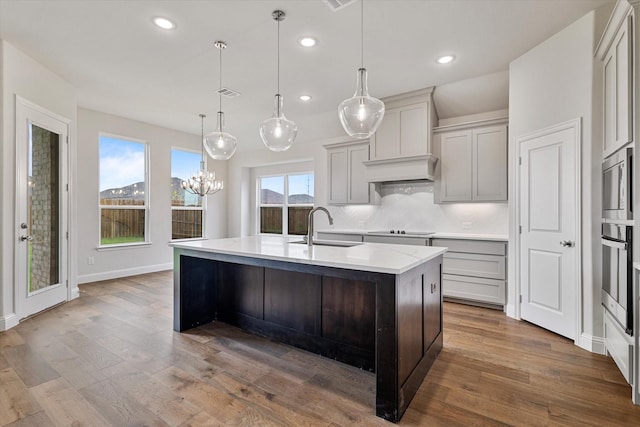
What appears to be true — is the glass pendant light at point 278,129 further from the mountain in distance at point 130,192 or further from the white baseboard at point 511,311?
the mountain in distance at point 130,192

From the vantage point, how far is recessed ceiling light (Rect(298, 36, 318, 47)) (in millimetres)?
3125

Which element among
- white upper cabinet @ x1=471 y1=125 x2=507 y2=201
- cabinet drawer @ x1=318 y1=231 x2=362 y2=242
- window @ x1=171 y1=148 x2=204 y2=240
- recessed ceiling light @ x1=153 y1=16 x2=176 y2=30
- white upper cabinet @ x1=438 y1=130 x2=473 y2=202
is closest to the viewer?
recessed ceiling light @ x1=153 y1=16 x2=176 y2=30

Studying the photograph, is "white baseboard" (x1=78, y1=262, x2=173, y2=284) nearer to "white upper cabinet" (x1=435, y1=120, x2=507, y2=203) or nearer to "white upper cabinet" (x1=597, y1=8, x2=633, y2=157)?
"white upper cabinet" (x1=435, y1=120, x2=507, y2=203)

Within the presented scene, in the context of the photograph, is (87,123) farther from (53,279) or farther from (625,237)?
(625,237)

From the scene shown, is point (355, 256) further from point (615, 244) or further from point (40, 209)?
point (40, 209)

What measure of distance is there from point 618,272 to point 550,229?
3.03ft

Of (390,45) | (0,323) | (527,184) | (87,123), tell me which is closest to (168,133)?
(87,123)

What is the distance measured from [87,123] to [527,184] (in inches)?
256

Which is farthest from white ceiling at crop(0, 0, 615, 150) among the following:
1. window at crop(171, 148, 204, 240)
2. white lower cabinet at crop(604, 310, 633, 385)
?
white lower cabinet at crop(604, 310, 633, 385)

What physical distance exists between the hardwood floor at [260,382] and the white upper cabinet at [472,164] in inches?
69.9

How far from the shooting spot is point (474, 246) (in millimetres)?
4043

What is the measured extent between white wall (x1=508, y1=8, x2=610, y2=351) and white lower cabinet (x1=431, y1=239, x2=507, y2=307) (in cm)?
106

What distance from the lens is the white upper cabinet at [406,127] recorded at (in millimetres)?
4445

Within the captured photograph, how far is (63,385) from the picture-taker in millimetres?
2168
